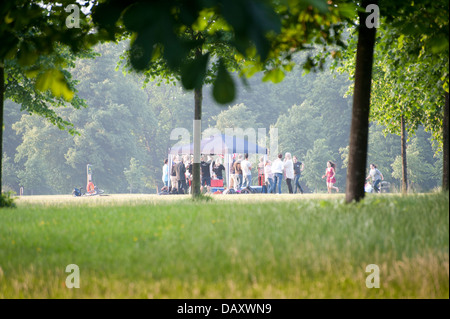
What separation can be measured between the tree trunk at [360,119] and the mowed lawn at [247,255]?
62 cm

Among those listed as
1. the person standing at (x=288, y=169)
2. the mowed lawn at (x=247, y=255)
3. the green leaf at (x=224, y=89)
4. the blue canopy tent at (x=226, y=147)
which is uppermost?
the blue canopy tent at (x=226, y=147)

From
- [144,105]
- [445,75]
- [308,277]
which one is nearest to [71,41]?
[308,277]

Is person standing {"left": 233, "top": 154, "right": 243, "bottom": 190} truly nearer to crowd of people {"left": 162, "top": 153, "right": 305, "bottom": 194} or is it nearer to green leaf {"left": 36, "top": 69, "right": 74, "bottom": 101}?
crowd of people {"left": 162, "top": 153, "right": 305, "bottom": 194}

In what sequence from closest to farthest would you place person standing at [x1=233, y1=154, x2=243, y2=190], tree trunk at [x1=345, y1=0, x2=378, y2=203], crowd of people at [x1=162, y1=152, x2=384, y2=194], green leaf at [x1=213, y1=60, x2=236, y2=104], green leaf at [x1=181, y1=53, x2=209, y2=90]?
green leaf at [x1=213, y1=60, x2=236, y2=104], green leaf at [x1=181, y1=53, x2=209, y2=90], tree trunk at [x1=345, y1=0, x2=378, y2=203], crowd of people at [x1=162, y1=152, x2=384, y2=194], person standing at [x1=233, y1=154, x2=243, y2=190]

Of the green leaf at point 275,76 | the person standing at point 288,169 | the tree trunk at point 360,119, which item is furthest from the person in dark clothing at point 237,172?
the green leaf at point 275,76

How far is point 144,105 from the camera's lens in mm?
54656

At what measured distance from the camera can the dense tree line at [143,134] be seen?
48.8m

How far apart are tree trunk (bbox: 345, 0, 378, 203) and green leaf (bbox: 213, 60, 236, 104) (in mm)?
6045

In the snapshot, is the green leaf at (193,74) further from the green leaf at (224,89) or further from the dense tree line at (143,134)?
the dense tree line at (143,134)

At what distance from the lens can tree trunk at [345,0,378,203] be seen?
26.0 feet

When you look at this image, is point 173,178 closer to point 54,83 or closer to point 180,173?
point 180,173

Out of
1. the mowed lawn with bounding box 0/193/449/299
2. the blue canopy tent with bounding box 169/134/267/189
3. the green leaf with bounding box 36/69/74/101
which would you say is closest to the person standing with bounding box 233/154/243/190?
the blue canopy tent with bounding box 169/134/267/189

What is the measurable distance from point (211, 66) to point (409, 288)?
10.6ft

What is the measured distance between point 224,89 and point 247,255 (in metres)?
3.41
